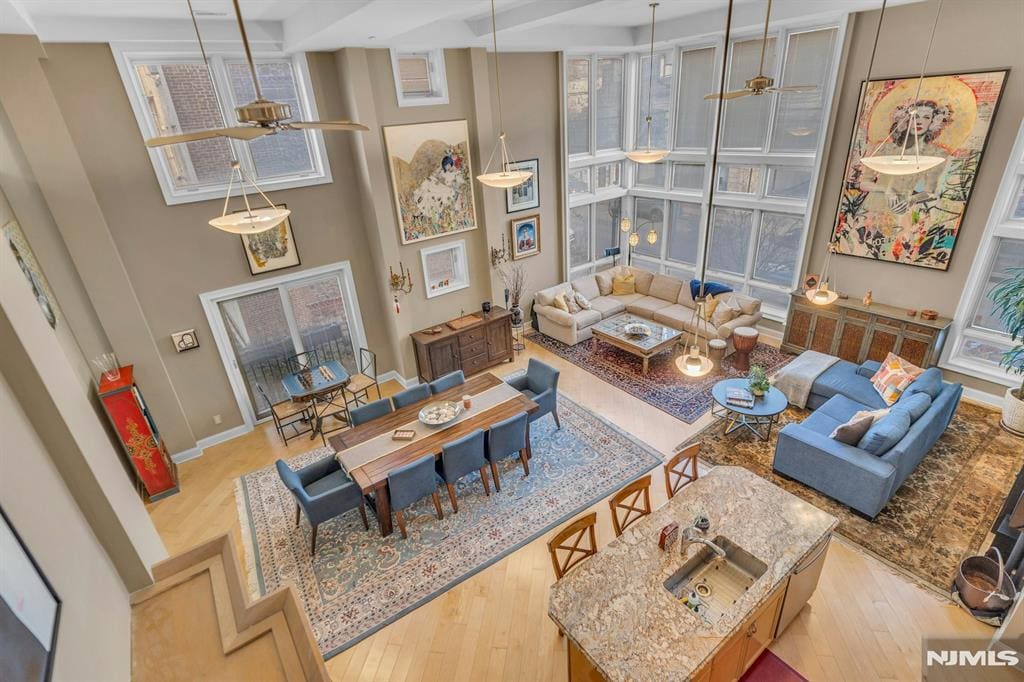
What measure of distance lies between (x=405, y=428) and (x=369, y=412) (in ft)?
1.91

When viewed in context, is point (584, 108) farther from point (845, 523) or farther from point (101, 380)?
point (101, 380)

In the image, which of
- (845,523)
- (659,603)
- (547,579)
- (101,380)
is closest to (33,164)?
(101,380)

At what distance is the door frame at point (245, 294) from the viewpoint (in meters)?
6.18

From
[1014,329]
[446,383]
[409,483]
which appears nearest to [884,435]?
[1014,329]

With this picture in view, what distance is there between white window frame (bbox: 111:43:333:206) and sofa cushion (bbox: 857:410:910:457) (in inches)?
A: 272

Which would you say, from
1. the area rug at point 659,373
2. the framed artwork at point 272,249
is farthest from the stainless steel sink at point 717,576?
the framed artwork at point 272,249

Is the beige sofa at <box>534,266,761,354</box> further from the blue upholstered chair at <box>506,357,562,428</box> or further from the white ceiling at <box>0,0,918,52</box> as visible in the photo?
the white ceiling at <box>0,0,918,52</box>

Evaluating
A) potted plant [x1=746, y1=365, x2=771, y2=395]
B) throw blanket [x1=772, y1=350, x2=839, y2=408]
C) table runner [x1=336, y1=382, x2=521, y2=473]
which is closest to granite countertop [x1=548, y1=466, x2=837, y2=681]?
potted plant [x1=746, y1=365, x2=771, y2=395]

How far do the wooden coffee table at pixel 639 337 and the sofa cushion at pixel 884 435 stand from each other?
318cm

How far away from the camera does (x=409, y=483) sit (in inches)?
186

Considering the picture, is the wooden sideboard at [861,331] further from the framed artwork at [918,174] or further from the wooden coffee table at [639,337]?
the wooden coffee table at [639,337]

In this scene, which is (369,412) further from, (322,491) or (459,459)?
(459,459)

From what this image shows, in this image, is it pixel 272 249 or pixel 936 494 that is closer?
pixel 936 494

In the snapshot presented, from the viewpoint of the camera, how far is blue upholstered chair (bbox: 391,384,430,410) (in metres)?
5.85
